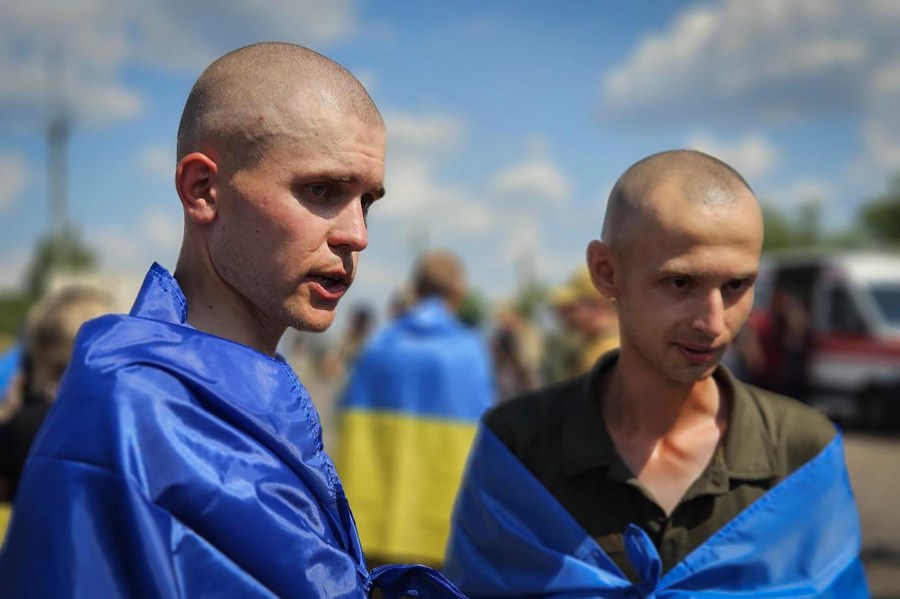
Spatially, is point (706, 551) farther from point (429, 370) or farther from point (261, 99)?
point (429, 370)

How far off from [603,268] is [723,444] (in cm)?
54

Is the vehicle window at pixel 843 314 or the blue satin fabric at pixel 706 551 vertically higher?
the blue satin fabric at pixel 706 551

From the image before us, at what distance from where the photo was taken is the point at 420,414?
5.80 m

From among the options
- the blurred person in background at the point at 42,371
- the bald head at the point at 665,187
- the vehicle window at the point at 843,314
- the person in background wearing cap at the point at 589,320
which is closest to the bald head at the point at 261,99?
the bald head at the point at 665,187

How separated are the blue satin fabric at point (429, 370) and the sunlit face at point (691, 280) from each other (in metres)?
3.37

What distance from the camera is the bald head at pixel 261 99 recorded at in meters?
1.70

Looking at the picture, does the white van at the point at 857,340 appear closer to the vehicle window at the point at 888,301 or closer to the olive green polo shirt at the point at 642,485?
the vehicle window at the point at 888,301

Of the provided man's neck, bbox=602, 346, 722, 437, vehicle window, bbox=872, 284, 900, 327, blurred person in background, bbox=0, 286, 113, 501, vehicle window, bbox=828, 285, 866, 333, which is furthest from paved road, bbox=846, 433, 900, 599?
blurred person in background, bbox=0, 286, 113, 501

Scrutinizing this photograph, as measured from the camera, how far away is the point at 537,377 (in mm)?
11312

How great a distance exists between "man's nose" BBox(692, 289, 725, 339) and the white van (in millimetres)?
13593

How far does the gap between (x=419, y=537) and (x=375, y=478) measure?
1.52 feet

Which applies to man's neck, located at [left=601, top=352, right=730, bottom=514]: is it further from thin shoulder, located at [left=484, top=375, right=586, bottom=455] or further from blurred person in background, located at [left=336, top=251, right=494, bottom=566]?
→ blurred person in background, located at [left=336, top=251, right=494, bottom=566]

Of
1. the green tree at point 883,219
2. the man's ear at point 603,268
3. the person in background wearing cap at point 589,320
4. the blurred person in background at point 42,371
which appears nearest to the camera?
the man's ear at point 603,268

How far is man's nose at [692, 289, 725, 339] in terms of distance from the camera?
2312mm
